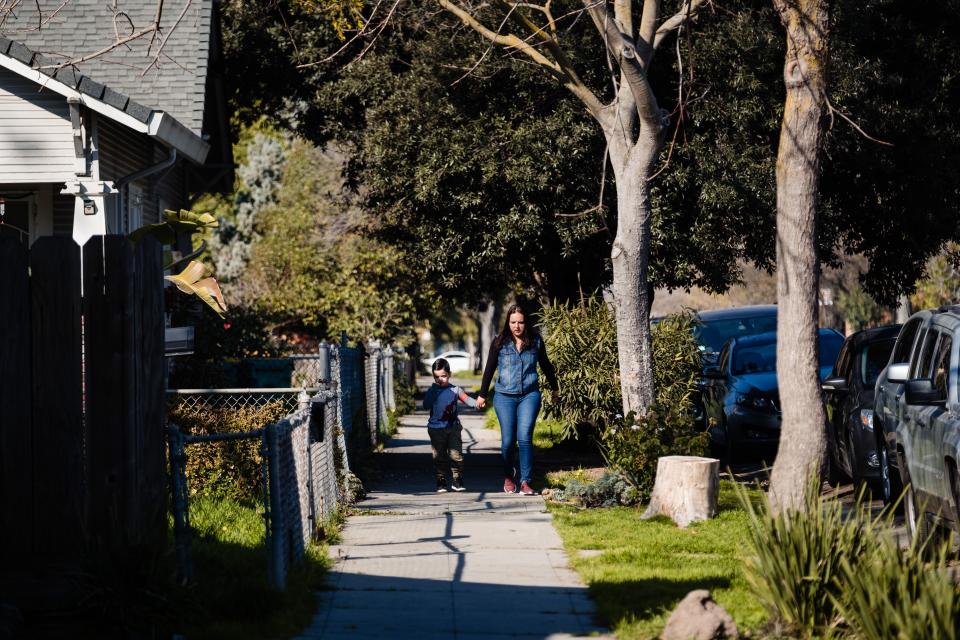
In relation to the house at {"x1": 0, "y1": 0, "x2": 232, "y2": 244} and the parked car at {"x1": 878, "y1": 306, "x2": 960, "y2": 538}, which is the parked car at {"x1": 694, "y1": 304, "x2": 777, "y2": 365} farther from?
the parked car at {"x1": 878, "y1": 306, "x2": 960, "y2": 538}

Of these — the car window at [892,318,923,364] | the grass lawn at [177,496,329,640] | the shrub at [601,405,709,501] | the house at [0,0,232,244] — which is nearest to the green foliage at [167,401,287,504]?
the grass lawn at [177,496,329,640]

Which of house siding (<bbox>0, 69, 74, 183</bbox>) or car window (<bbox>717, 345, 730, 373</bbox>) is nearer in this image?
house siding (<bbox>0, 69, 74, 183</bbox>)

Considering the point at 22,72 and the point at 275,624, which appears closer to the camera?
the point at 275,624

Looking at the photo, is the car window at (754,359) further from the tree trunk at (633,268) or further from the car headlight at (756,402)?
the tree trunk at (633,268)

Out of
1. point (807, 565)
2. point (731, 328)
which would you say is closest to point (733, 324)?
point (731, 328)

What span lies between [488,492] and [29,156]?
5878 millimetres

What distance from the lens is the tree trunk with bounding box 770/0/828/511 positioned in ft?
28.0

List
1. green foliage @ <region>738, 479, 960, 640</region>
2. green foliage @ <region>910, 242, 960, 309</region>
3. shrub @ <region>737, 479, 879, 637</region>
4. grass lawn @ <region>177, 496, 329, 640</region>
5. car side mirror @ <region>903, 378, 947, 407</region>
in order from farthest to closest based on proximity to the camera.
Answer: green foliage @ <region>910, 242, 960, 309</region> → car side mirror @ <region>903, 378, 947, 407</region> → grass lawn @ <region>177, 496, 329, 640</region> → shrub @ <region>737, 479, 879, 637</region> → green foliage @ <region>738, 479, 960, 640</region>

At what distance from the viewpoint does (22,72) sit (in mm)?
12234

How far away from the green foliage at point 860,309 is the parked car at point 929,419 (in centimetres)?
3560

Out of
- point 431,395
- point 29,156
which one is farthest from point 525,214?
point 29,156

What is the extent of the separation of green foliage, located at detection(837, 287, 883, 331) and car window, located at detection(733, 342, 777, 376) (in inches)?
1157

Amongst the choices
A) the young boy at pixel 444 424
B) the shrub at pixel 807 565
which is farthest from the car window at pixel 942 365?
the young boy at pixel 444 424

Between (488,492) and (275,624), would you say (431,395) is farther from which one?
(275,624)
